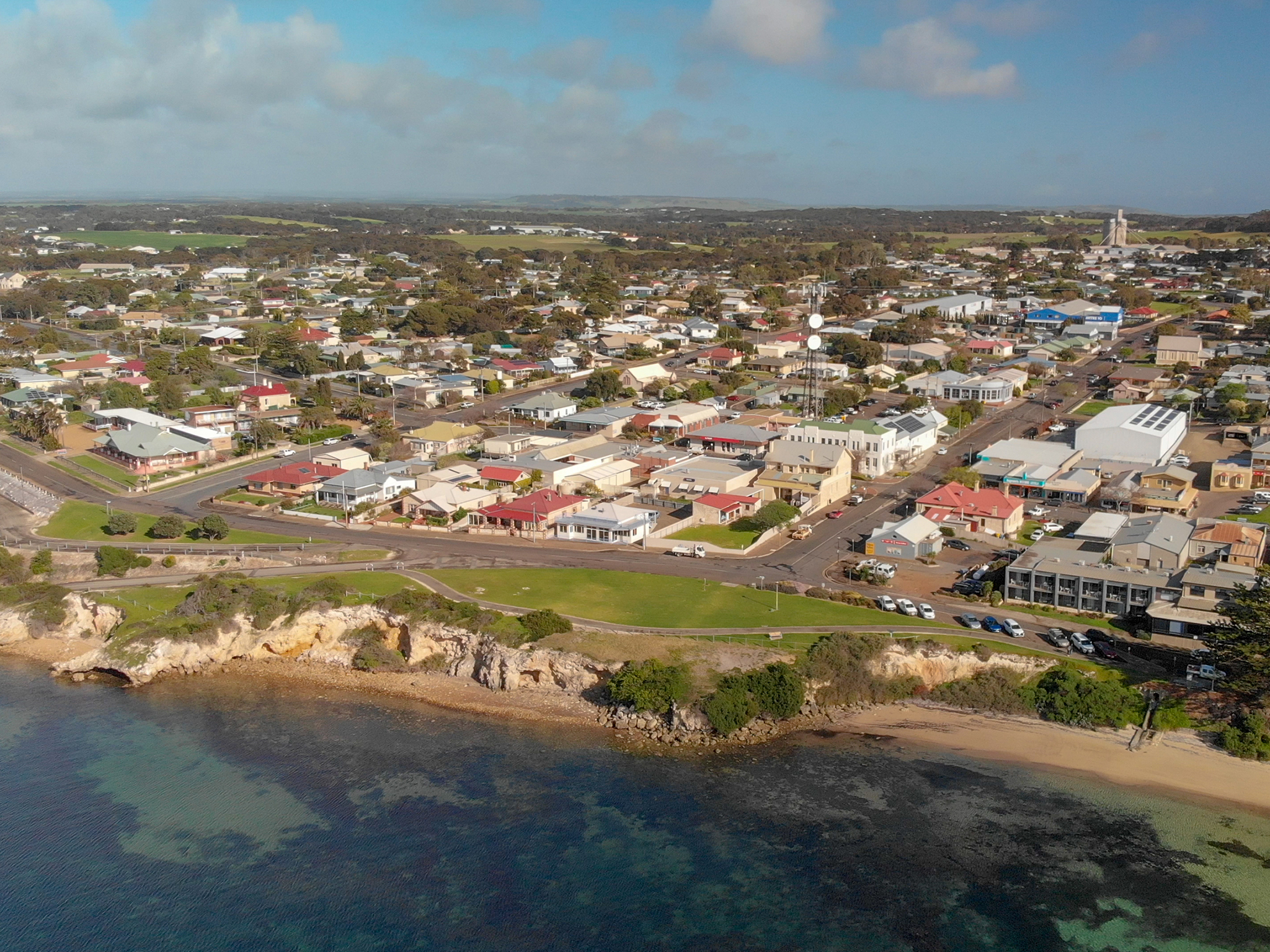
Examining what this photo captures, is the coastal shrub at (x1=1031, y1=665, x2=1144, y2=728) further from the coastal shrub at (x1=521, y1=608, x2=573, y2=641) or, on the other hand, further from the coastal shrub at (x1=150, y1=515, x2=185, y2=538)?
the coastal shrub at (x1=150, y1=515, x2=185, y2=538)

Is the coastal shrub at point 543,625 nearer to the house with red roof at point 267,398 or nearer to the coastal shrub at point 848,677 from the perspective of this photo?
the coastal shrub at point 848,677

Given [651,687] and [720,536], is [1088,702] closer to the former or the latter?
[651,687]

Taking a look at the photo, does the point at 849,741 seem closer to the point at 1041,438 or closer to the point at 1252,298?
the point at 1041,438

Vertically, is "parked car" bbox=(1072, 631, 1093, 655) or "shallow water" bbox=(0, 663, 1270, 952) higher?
"parked car" bbox=(1072, 631, 1093, 655)

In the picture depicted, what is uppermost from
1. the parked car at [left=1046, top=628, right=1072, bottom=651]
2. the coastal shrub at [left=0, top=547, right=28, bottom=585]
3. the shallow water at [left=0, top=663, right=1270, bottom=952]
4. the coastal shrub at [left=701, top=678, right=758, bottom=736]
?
the parked car at [left=1046, top=628, right=1072, bottom=651]

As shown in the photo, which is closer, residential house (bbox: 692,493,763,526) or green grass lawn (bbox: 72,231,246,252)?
residential house (bbox: 692,493,763,526)

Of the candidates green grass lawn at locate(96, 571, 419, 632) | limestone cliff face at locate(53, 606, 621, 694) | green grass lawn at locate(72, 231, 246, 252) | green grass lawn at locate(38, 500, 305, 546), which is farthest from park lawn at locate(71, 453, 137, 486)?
green grass lawn at locate(72, 231, 246, 252)

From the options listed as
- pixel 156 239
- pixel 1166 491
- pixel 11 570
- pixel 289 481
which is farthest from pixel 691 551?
pixel 156 239

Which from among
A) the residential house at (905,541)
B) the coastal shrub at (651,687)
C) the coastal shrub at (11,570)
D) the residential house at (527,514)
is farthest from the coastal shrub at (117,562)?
the residential house at (905,541)

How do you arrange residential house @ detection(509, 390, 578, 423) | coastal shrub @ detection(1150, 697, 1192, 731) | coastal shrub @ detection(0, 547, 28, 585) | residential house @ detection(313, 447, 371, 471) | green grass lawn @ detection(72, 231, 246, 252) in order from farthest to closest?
1. green grass lawn @ detection(72, 231, 246, 252)
2. residential house @ detection(509, 390, 578, 423)
3. residential house @ detection(313, 447, 371, 471)
4. coastal shrub @ detection(0, 547, 28, 585)
5. coastal shrub @ detection(1150, 697, 1192, 731)
